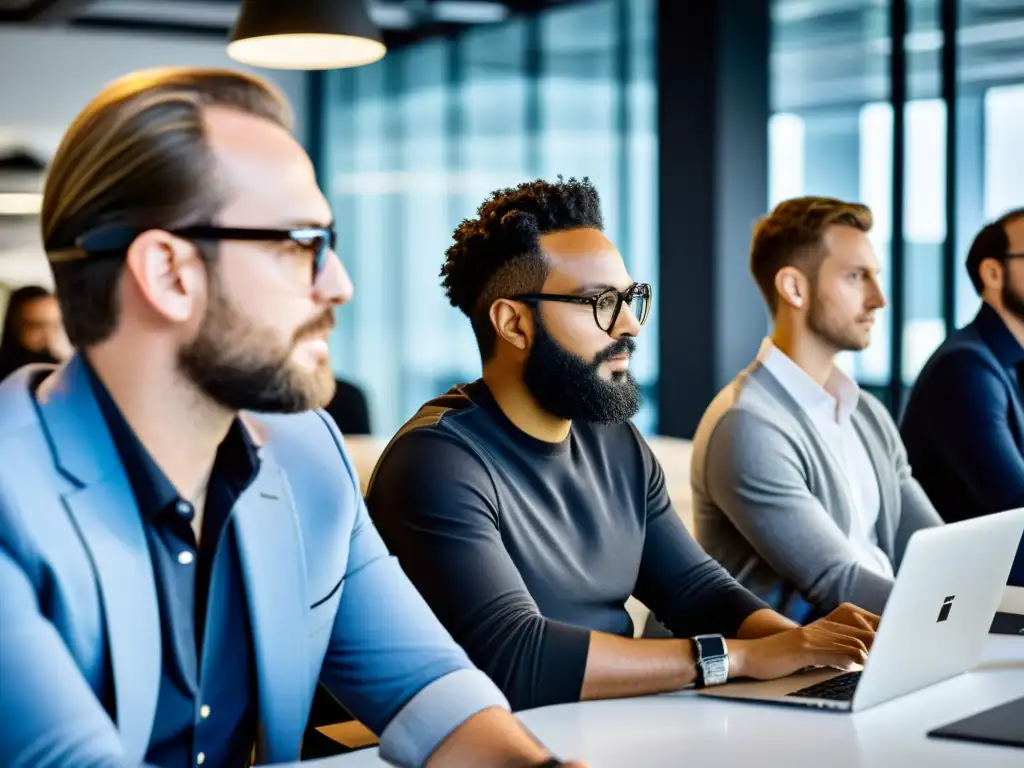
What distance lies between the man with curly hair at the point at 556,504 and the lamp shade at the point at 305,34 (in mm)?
1798

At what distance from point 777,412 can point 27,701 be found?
81.7 inches

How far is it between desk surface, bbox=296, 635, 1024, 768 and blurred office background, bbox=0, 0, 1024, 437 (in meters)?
Answer: 4.38

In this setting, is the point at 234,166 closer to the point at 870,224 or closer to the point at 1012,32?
the point at 870,224

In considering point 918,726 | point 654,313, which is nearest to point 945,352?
point 918,726

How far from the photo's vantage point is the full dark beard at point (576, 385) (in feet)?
8.04

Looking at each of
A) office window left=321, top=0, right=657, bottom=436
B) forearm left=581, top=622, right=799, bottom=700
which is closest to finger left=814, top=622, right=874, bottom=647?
forearm left=581, top=622, right=799, bottom=700

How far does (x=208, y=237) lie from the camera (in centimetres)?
144

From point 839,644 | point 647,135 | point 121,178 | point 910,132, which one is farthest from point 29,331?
point 121,178

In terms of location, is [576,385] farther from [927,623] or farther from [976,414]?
[976,414]

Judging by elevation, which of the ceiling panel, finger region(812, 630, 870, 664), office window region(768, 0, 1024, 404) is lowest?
finger region(812, 630, 870, 664)

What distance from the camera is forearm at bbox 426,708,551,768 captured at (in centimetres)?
149

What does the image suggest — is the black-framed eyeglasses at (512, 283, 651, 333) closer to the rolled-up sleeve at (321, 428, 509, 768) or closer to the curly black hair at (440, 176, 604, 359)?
the curly black hair at (440, 176, 604, 359)

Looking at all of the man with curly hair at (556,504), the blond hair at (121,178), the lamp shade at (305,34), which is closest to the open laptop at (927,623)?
the man with curly hair at (556,504)

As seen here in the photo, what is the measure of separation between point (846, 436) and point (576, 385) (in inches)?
40.1
